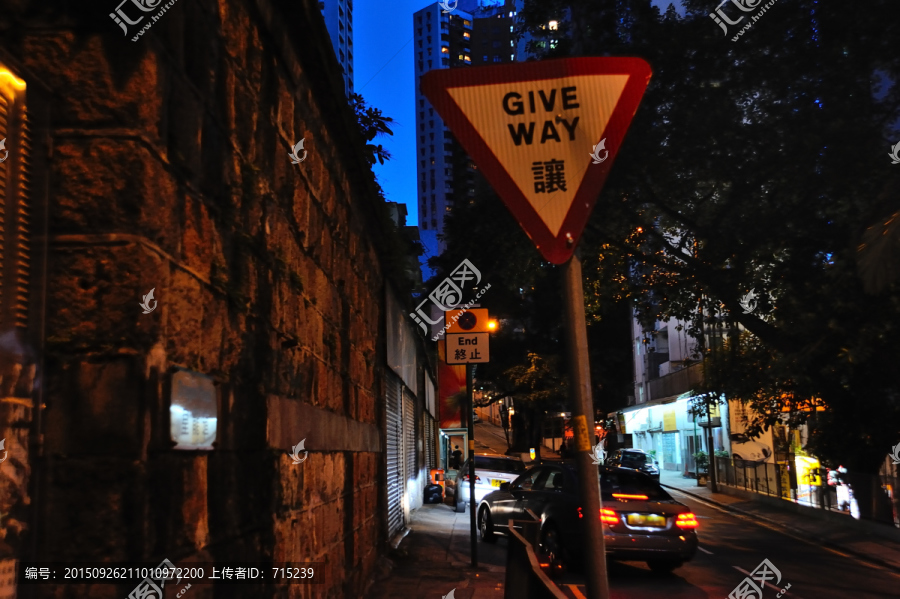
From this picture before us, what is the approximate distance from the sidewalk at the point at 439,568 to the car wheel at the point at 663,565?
2.20 metres

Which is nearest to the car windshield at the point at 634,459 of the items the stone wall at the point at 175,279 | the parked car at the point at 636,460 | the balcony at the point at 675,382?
the parked car at the point at 636,460

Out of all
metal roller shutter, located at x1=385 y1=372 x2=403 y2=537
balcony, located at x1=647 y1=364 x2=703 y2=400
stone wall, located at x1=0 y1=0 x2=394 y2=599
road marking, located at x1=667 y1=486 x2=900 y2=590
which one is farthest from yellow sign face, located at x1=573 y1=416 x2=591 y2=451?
balcony, located at x1=647 y1=364 x2=703 y2=400

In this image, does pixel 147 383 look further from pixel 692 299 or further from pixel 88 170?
pixel 692 299

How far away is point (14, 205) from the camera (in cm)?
273

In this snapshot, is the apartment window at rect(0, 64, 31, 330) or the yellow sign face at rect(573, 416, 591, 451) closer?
the apartment window at rect(0, 64, 31, 330)

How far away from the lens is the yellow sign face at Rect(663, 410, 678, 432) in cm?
4369

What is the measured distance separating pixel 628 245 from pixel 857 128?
20.6ft

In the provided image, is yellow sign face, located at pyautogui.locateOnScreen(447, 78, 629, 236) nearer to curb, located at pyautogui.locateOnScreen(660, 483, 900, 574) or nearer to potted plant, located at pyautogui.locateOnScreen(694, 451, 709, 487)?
curb, located at pyautogui.locateOnScreen(660, 483, 900, 574)

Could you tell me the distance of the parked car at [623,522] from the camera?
1138 cm

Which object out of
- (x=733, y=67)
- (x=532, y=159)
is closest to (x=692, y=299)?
(x=733, y=67)

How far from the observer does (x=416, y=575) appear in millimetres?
10500

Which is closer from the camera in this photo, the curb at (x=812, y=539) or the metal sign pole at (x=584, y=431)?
the metal sign pole at (x=584, y=431)

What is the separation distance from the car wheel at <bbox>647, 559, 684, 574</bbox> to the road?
0.32 ft

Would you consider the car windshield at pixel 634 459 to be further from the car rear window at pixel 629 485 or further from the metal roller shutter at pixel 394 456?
the car rear window at pixel 629 485
